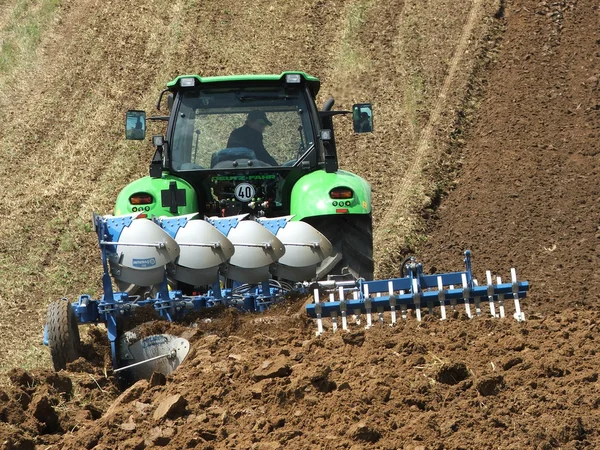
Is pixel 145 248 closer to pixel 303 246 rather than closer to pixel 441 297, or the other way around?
pixel 303 246

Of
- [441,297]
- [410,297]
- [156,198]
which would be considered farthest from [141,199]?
[441,297]

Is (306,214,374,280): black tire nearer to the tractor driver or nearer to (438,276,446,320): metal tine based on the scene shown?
the tractor driver

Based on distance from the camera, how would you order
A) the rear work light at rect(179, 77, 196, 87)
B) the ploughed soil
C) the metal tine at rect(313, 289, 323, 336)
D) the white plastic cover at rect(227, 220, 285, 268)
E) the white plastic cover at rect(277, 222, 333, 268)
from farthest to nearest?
the rear work light at rect(179, 77, 196, 87) → the white plastic cover at rect(277, 222, 333, 268) → the white plastic cover at rect(227, 220, 285, 268) → the metal tine at rect(313, 289, 323, 336) → the ploughed soil

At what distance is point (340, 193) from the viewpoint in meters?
6.76

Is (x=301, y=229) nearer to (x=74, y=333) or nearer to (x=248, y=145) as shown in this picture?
(x=248, y=145)

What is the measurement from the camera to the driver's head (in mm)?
7363

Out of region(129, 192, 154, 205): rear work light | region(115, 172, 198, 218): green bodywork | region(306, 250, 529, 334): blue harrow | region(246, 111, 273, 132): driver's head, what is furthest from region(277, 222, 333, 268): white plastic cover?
region(246, 111, 273, 132): driver's head

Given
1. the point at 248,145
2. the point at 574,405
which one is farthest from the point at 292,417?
the point at 248,145

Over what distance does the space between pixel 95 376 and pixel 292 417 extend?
6.04ft

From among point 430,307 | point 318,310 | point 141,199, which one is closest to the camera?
point 318,310

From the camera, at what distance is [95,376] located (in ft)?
19.1

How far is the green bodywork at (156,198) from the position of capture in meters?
6.87

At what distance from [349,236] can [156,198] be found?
4.39 feet

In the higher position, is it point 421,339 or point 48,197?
point 48,197
